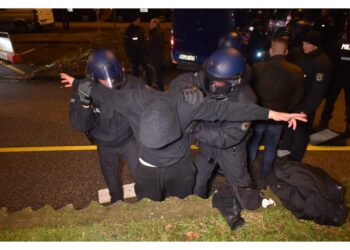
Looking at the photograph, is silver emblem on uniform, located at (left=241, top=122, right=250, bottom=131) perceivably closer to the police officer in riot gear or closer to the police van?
the police officer in riot gear

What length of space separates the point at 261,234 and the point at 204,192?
3.72 feet

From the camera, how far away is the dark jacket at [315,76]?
4176 mm

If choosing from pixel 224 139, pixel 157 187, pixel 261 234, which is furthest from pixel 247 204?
pixel 157 187

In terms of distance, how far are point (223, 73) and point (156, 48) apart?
4813 millimetres

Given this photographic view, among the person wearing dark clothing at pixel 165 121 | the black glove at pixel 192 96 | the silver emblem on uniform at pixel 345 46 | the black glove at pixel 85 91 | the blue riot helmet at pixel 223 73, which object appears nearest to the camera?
the person wearing dark clothing at pixel 165 121

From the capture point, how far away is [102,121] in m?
3.14

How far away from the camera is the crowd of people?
2.59 meters

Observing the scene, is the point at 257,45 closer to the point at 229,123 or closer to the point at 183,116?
the point at 229,123

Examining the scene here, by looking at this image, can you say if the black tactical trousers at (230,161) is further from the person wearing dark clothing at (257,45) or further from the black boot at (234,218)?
the person wearing dark clothing at (257,45)

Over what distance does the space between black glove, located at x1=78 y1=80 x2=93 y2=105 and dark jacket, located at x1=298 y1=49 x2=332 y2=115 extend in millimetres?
2957

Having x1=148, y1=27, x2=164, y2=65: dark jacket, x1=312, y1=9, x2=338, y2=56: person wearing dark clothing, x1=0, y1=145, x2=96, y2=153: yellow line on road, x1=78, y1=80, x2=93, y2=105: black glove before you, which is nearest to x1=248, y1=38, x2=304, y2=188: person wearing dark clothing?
x1=78, y1=80, x2=93, y2=105: black glove

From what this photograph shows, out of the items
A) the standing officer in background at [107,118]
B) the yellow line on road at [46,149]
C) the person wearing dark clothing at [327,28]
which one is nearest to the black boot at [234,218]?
the standing officer in background at [107,118]

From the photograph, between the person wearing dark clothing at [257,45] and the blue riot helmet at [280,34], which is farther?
the person wearing dark clothing at [257,45]

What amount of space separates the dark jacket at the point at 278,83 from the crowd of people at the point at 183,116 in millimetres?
11
